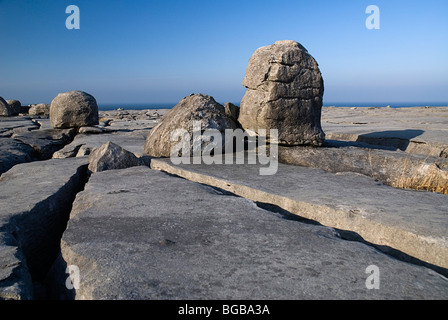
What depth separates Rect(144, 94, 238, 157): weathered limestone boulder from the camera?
467 cm

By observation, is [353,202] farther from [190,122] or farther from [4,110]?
[4,110]

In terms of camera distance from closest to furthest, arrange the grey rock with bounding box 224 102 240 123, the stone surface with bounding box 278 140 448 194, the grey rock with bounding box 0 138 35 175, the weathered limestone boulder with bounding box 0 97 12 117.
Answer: the stone surface with bounding box 278 140 448 194, the grey rock with bounding box 0 138 35 175, the grey rock with bounding box 224 102 240 123, the weathered limestone boulder with bounding box 0 97 12 117

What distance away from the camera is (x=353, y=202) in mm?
2592

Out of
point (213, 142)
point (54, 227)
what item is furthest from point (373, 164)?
point (54, 227)

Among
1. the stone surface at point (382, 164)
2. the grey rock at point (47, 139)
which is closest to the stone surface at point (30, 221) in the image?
the grey rock at point (47, 139)

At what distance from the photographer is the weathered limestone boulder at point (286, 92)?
448 centimetres

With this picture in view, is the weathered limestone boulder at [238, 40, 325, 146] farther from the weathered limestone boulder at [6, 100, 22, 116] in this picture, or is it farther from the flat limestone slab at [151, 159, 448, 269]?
the weathered limestone boulder at [6, 100, 22, 116]

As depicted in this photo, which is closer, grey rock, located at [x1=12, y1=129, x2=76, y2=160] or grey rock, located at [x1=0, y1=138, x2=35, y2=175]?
grey rock, located at [x1=0, y1=138, x2=35, y2=175]

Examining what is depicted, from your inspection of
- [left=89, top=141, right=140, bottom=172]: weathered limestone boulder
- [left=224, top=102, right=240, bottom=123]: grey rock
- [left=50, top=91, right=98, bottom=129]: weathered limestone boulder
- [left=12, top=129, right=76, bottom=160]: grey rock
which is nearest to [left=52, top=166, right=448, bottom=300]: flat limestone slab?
[left=89, top=141, right=140, bottom=172]: weathered limestone boulder

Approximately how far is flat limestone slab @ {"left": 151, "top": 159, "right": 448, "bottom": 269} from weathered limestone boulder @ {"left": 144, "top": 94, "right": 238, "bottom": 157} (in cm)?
83

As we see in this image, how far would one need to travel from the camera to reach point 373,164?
4.08 meters

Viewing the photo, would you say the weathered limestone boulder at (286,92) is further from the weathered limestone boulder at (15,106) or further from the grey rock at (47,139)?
the weathered limestone boulder at (15,106)

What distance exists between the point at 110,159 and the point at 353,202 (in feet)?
9.98

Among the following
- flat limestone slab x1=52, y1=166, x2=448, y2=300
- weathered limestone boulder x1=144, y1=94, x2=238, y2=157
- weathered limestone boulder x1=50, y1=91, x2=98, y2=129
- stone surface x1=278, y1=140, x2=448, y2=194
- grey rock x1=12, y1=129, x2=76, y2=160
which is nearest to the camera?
flat limestone slab x1=52, y1=166, x2=448, y2=300
